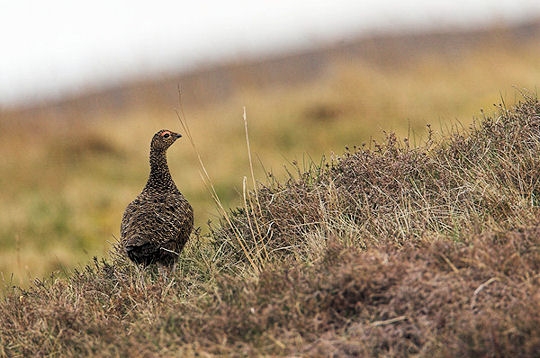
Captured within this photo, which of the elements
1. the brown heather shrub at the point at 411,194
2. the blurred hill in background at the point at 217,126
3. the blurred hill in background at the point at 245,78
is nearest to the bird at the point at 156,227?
the brown heather shrub at the point at 411,194

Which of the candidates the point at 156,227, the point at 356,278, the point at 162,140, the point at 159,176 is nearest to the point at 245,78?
the point at 162,140

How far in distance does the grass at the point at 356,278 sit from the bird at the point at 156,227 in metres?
0.13

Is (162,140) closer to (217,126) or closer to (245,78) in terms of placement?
(217,126)

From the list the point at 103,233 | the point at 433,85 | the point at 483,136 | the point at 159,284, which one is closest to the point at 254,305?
the point at 159,284

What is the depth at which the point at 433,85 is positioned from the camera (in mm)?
14086

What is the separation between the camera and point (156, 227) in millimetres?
4543

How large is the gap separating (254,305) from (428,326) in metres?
0.75

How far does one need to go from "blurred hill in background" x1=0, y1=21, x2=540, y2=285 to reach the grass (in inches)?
169

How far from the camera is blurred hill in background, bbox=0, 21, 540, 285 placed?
10375 millimetres

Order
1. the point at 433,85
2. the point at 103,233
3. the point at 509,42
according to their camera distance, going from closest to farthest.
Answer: the point at 103,233
the point at 433,85
the point at 509,42

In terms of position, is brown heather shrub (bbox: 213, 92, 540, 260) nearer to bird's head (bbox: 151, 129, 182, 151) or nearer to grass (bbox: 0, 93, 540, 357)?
grass (bbox: 0, 93, 540, 357)

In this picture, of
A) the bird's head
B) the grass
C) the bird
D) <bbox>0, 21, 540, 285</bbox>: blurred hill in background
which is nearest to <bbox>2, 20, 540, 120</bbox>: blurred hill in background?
<bbox>0, 21, 540, 285</bbox>: blurred hill in background

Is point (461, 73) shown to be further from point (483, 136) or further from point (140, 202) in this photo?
point (140, 202)

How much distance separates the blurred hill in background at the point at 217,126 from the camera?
1038 centimetres
